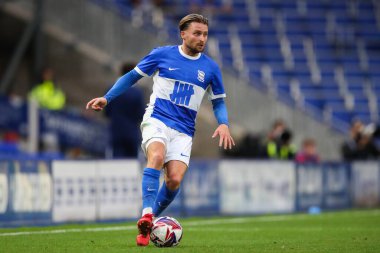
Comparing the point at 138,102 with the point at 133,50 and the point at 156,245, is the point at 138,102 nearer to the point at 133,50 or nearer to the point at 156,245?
the point at 133,50

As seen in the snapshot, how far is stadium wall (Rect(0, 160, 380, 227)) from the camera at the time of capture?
14930 millimetres

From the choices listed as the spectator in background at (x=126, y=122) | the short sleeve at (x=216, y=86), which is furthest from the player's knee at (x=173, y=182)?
the spectator in background at (x=126, y=122)

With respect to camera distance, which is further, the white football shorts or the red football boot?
the white football shorts

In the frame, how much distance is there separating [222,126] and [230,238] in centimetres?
219

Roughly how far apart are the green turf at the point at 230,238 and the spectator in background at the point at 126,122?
7.88 feet

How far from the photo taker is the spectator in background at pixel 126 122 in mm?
18469

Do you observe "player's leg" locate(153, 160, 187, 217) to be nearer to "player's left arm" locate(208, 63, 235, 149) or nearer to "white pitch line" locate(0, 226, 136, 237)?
"player's left arm" locate(208, 63, 235, 149)

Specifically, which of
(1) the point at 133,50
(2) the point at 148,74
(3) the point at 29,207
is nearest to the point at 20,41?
(1) the point at 133,50

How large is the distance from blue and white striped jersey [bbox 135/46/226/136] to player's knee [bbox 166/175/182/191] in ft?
1.59

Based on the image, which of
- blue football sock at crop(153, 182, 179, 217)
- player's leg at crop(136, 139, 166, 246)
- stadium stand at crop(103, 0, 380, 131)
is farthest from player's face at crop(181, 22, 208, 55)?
stadium stand at crop(103, 0, 380, 131)

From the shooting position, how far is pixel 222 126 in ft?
33.3

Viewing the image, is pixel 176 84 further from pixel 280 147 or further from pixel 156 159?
pixel 280 147

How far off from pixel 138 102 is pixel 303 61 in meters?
11.1

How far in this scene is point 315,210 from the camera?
71.3 ft
